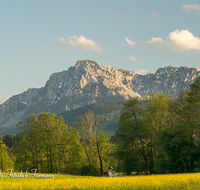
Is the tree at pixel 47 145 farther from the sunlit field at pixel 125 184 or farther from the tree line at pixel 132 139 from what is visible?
the sunlit field at pixel 125 184

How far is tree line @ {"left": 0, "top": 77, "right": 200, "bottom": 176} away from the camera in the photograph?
41.6 m

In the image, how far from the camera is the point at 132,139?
46500mm

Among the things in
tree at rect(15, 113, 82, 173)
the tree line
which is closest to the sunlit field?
the tree line

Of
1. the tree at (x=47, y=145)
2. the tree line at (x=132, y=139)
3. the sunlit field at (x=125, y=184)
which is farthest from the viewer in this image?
the tree at (x=47, y=145)

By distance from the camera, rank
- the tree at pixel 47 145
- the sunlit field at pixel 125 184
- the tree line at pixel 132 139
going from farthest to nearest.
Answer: the tree at pixel 47 145
the tree line at pixel 132 139
the sunlit field at pixel 125 184

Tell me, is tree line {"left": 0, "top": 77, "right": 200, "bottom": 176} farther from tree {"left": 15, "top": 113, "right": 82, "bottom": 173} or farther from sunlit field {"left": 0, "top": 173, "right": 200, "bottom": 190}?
sunlit field {"left": 0, "top": 173, "right": 200, "bottom": 190}

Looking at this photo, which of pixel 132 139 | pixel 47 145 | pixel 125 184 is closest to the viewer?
pixel 125 184

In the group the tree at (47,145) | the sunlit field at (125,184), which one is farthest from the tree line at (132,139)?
the sunlit field at (125,184)

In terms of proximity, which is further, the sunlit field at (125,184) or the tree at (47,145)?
the tree at (47,145)

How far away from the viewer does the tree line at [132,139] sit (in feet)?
136

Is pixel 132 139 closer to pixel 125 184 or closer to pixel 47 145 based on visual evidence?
pixel 47 145

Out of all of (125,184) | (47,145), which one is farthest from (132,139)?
(125,184)

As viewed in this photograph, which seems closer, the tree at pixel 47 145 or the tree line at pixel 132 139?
the tree line at pixel 132 139

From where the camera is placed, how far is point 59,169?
194 ft
